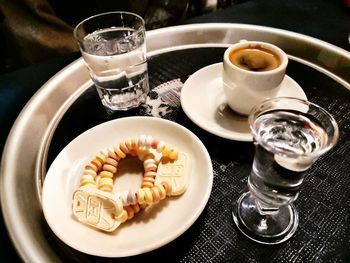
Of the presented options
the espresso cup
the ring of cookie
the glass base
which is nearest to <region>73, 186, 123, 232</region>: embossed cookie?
the ring of cookie

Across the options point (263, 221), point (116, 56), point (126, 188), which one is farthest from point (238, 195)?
point (116, 56)

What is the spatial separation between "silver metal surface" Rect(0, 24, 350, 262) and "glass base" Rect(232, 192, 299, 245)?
239 millimetres

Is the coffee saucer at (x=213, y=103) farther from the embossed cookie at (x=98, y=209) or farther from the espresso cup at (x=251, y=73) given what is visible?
the embossed cookie at (x=98, y=209)

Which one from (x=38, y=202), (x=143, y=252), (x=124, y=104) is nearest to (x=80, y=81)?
(x=124, y=104)

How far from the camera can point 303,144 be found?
45cm

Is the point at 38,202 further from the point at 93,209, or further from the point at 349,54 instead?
the point at 349,54

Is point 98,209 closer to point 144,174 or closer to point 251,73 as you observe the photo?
point 144,174

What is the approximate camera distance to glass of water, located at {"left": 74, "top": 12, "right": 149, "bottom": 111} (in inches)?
25.7

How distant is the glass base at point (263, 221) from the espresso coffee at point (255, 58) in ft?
0.76

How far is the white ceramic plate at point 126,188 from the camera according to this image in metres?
0.42

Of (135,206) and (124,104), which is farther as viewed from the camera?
(124,104)

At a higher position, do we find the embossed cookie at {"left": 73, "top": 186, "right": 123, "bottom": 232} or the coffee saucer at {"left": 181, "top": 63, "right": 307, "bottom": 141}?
the embossed cookie at {"left": 73, "top": 186, "right": 123, "bottom": 232}

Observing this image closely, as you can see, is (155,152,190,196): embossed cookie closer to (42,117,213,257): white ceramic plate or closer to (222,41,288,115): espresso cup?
(42,117,213,257): white ceramic plate

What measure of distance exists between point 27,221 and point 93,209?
0.12 metres
